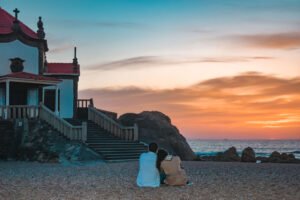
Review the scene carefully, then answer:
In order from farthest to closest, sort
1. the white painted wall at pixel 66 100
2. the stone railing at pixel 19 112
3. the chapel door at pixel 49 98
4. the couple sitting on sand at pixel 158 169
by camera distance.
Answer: the white painted wall at pixel 66 100
the chapel door at pixel 49 98
the stone railing at pixel 19 112
the couple sitting on sand at pixel 158 169

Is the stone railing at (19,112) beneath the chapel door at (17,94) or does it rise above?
beneath

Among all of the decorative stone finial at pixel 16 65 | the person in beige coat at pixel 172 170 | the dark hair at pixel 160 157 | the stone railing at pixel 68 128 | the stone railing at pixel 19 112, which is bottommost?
the person in beige coat at pixel 172 170

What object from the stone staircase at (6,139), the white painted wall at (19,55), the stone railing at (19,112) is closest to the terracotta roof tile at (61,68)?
the white painted wall at (19,55)

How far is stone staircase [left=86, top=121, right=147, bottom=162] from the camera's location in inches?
1188

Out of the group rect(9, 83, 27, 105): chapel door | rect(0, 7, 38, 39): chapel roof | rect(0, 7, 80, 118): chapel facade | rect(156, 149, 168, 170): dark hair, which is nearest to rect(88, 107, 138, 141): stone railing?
rect(0, 7, 80, 118): chapel facade

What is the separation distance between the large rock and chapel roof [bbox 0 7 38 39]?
48.2ft

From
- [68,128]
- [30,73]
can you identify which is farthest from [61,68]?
[68,128]

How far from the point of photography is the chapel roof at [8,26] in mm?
38431

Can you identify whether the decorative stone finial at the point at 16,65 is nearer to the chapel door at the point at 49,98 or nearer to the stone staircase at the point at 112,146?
the chapel door at the point at 49,98

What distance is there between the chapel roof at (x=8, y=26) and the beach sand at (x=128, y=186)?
1830cm

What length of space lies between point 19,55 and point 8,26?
3191 millimetres

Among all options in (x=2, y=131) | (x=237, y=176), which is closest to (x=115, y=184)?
(x=237, y=176)

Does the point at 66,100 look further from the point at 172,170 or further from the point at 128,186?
the point at 172,170

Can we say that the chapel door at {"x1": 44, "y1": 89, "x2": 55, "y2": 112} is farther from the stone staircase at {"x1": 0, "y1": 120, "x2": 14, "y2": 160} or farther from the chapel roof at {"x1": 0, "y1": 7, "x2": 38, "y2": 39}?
the stone staircase at {"x1": 0, "y1": 120, "x2": 14, "y2": 160}
